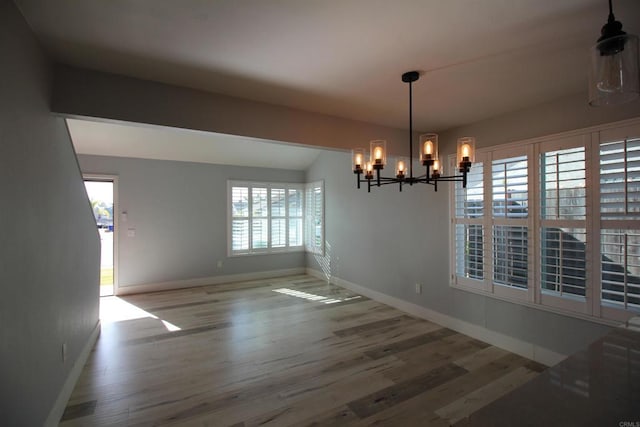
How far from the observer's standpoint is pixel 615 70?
1.08 meters

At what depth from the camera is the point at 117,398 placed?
2475 mm

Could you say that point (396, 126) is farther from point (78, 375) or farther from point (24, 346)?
point (78, 375)

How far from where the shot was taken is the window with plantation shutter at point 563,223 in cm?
272

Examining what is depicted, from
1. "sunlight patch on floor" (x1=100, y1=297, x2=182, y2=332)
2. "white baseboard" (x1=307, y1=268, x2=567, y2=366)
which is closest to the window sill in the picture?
"white baseboard" (x1=307, y1=268, x2=567, y2=366)

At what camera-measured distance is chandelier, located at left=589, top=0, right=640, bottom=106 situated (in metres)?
1.06

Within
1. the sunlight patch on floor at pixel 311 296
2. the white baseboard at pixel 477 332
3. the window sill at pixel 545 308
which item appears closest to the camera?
the window sill at pixel 545 308

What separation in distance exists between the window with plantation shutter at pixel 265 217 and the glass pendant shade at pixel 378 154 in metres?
4.57

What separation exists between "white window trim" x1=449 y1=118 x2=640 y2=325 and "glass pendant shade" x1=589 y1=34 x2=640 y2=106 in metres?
1.90

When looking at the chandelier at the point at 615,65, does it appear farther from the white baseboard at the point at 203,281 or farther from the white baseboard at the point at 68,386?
the white baseboard at the point at 203,281

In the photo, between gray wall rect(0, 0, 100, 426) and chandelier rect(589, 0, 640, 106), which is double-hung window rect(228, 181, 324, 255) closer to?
gray wall rect(0, 0, 100, 426)

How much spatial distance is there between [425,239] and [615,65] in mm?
3278

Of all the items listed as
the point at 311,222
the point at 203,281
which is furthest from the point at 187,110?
the point at 311,222

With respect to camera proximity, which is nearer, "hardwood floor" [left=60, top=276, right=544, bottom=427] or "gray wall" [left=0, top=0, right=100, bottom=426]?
"gray wall" [left=0, top=0, right=100, bottom=426]

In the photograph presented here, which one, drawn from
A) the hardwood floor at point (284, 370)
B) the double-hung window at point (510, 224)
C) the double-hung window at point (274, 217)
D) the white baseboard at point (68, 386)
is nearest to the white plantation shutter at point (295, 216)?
the double-hung window at point (274, 217)
